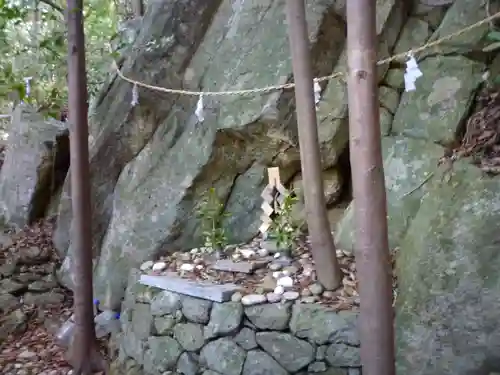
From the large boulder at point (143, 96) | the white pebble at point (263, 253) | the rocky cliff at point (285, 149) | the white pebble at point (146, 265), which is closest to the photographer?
the rocky cliff at point (285, 149)

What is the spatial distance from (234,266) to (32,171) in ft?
12.1

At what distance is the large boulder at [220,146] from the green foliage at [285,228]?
42 cm

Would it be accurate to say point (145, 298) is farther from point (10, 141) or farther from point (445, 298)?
point (10, 141)

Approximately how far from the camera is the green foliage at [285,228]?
3.36 metres

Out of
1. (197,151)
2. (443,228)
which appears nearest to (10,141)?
(197,151)

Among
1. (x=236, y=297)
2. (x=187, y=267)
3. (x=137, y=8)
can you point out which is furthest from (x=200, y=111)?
(x=137, y=8)

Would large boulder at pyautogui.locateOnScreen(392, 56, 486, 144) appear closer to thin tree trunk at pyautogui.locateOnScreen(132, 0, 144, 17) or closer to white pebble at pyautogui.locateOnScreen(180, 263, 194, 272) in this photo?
white pebble at pyautogui.locateOnScreen(180, 263, 194, 272)

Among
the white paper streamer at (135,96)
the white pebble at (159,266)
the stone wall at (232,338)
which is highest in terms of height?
the white paper streamer at (135,96)

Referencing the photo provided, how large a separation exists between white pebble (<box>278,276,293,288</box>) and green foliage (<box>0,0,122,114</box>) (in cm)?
205

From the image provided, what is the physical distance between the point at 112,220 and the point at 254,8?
2.23 metres

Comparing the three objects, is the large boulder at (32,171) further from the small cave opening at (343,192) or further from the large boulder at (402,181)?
the large boulder at (402,181)

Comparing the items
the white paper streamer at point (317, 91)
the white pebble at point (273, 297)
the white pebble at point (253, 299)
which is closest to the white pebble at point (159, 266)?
the white pebble at point (253, 299)

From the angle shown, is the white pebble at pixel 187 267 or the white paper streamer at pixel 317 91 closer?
Result: the white paper streamer at pixel 317 91

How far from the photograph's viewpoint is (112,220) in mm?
4496
